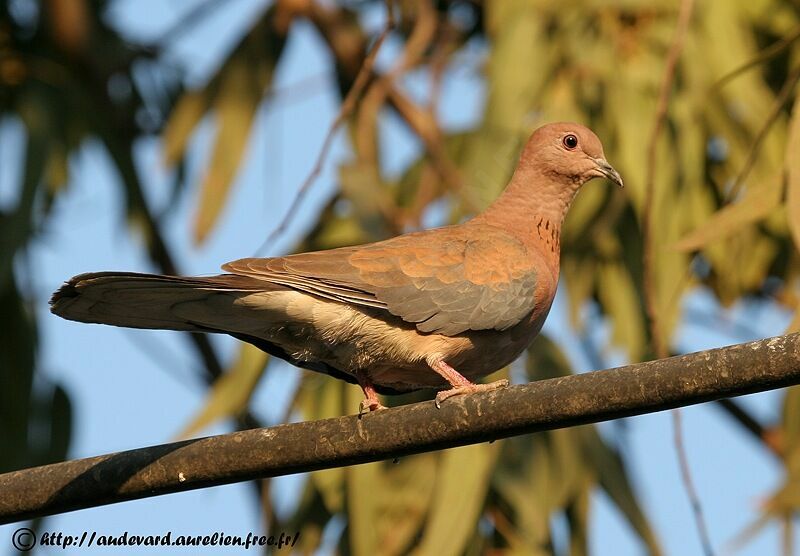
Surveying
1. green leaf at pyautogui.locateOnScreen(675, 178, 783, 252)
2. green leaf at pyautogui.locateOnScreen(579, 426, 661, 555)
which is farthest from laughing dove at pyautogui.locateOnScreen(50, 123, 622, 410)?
→ green leaf at pyautogui.locateOnScreen(579, 426, 661, 555)

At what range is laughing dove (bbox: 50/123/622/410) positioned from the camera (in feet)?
13.0

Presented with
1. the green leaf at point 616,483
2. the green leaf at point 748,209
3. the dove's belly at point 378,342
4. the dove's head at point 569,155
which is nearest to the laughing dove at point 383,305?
the dove's belly at point 378,342

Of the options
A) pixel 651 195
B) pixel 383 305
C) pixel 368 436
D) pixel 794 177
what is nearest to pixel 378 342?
pixel 383 305

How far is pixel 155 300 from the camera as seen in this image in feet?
12.6

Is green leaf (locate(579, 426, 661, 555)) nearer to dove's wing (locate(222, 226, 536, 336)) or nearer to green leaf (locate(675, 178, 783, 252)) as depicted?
dove's wing (locate(222, 226, 536, 336))

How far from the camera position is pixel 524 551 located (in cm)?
494

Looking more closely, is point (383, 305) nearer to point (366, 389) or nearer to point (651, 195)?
point (366, 389)

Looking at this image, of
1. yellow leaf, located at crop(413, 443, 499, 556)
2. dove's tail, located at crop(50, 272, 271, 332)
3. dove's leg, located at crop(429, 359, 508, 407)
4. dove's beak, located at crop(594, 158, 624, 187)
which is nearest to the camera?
dove's tail, located at crop(50, 272, 271, 332)

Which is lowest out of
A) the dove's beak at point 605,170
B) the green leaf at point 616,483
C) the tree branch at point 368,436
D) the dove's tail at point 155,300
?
the tree branch at point 368,436

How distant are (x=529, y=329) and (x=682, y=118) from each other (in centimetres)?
191

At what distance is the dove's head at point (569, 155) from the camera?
203 inches

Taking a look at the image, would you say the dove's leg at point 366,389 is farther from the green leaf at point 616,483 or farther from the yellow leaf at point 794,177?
the yellow leaf at point 794,177

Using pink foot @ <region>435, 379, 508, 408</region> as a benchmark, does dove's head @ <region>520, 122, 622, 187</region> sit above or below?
above

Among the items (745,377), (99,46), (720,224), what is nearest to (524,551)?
(720,224)
